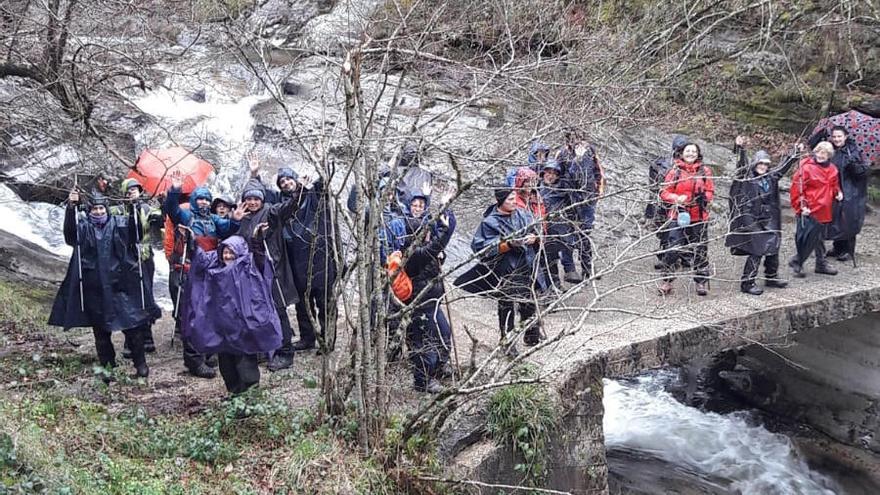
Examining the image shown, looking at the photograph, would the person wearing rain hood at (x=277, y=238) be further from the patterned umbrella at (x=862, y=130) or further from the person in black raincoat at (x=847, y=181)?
the patterned umbrella at (x=862, y=130)

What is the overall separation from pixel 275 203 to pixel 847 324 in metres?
6.81

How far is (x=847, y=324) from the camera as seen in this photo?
933 cm

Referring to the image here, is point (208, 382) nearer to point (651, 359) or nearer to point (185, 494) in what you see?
point (185, 494)

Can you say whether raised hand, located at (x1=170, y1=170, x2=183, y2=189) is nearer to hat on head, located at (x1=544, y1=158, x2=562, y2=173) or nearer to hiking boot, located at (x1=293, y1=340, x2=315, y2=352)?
hiking boot, located at (x1=293, y1=340, x2=315, y2=352)

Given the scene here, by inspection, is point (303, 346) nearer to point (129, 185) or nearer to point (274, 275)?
point (274, 275)

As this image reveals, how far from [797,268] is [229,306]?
640 centimetres

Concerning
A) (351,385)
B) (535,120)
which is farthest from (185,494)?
(535,120)

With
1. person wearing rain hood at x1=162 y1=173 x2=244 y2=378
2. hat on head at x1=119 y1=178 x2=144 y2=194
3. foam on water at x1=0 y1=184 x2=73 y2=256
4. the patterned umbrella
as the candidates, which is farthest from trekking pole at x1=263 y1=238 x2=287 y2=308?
the patterned umbrella

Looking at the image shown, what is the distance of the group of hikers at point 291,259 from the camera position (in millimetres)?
5422

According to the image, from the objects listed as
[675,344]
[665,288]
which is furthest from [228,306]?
[665,288]

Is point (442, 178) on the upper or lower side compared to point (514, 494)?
upper

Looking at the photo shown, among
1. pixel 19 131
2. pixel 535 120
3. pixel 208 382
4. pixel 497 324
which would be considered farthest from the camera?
pixel 19 131

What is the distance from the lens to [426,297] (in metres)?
5.81

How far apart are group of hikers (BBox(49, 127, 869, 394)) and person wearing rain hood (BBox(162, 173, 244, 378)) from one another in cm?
1
